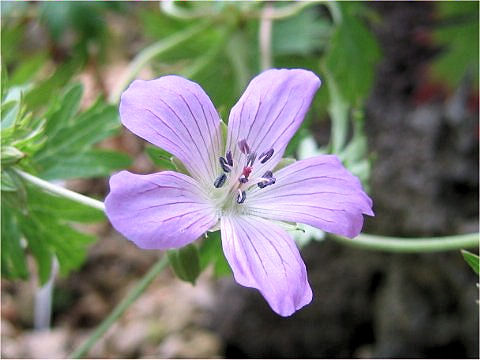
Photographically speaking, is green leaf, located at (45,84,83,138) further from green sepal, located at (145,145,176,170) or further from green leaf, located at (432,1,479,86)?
green leaf, located at (432,1,479,86)

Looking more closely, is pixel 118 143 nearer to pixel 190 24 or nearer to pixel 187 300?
pixel 187 300

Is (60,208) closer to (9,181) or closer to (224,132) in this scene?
(9,181)

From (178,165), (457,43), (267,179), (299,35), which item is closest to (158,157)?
(178,165)

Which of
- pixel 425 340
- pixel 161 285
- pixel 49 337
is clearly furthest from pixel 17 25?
pixel 425 340

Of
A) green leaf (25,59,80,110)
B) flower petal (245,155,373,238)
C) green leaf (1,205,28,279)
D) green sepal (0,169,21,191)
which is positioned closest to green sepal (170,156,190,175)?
flower petal (245,155,373,238)

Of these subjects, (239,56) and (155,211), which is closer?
(155,211)

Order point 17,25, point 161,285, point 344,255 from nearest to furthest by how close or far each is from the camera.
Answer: point 17,25
point 344,255
point 161,285
